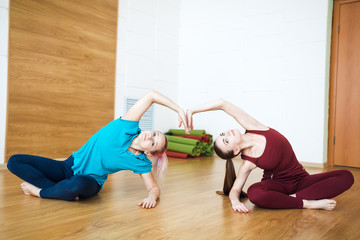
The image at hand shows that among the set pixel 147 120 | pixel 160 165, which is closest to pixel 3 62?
pixel 160 165

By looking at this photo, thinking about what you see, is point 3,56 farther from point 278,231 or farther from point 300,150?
point 300,150

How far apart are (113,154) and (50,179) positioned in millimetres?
516

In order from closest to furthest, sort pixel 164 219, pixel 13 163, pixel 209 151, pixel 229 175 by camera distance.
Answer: pixel 164 219 < pixel 13 163 < pixel 229 175 < pixel 209 151

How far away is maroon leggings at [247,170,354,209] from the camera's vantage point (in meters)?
1.90

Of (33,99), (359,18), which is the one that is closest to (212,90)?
(359,18)

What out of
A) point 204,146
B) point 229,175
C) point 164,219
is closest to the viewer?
point 164,219

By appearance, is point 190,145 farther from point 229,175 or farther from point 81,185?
point 81,185

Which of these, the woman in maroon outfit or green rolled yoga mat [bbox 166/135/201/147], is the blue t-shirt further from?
green rolled yoga mat [bbox 166/135/201/147]

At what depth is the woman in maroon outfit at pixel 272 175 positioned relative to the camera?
1.93 meters

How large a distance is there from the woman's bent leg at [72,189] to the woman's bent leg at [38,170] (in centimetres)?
8

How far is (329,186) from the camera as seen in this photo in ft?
6.43

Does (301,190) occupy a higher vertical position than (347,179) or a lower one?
lower

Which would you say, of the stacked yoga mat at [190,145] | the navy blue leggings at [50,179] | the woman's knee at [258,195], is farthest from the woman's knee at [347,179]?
the stacked yoga mat at [190,145]

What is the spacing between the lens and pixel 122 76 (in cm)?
452
